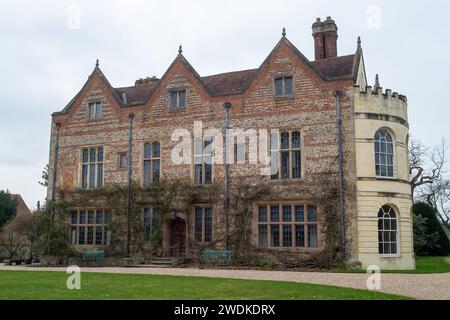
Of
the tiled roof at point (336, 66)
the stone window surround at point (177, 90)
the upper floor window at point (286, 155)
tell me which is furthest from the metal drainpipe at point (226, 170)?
the tiled roof at point (336, 66)

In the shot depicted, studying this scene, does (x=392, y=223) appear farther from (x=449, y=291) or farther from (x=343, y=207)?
(x=449, y=291)

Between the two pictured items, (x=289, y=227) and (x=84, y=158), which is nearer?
(x=289, y=227)

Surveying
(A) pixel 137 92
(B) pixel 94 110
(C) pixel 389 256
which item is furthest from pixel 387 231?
(B) pixel 94 110

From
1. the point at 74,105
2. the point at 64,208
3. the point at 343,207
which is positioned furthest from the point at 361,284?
the point at 74,105

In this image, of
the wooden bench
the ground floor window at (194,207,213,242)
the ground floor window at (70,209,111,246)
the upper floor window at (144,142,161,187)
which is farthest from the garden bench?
the wooden bench

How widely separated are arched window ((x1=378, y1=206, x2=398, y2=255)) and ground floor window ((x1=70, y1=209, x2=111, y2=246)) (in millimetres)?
13182

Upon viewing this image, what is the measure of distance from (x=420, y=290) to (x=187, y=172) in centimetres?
1377

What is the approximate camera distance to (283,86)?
23.8m

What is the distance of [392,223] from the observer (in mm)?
22344

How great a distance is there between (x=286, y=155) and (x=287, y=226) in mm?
3241

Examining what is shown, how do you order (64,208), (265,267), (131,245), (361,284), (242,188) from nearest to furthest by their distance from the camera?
(361,284)
(265,267)
(242,188)
(131,245)
(64,208)

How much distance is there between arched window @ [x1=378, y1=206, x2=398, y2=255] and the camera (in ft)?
71.8

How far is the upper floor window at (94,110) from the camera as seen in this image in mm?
27859

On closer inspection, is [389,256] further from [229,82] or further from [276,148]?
[229,82]
